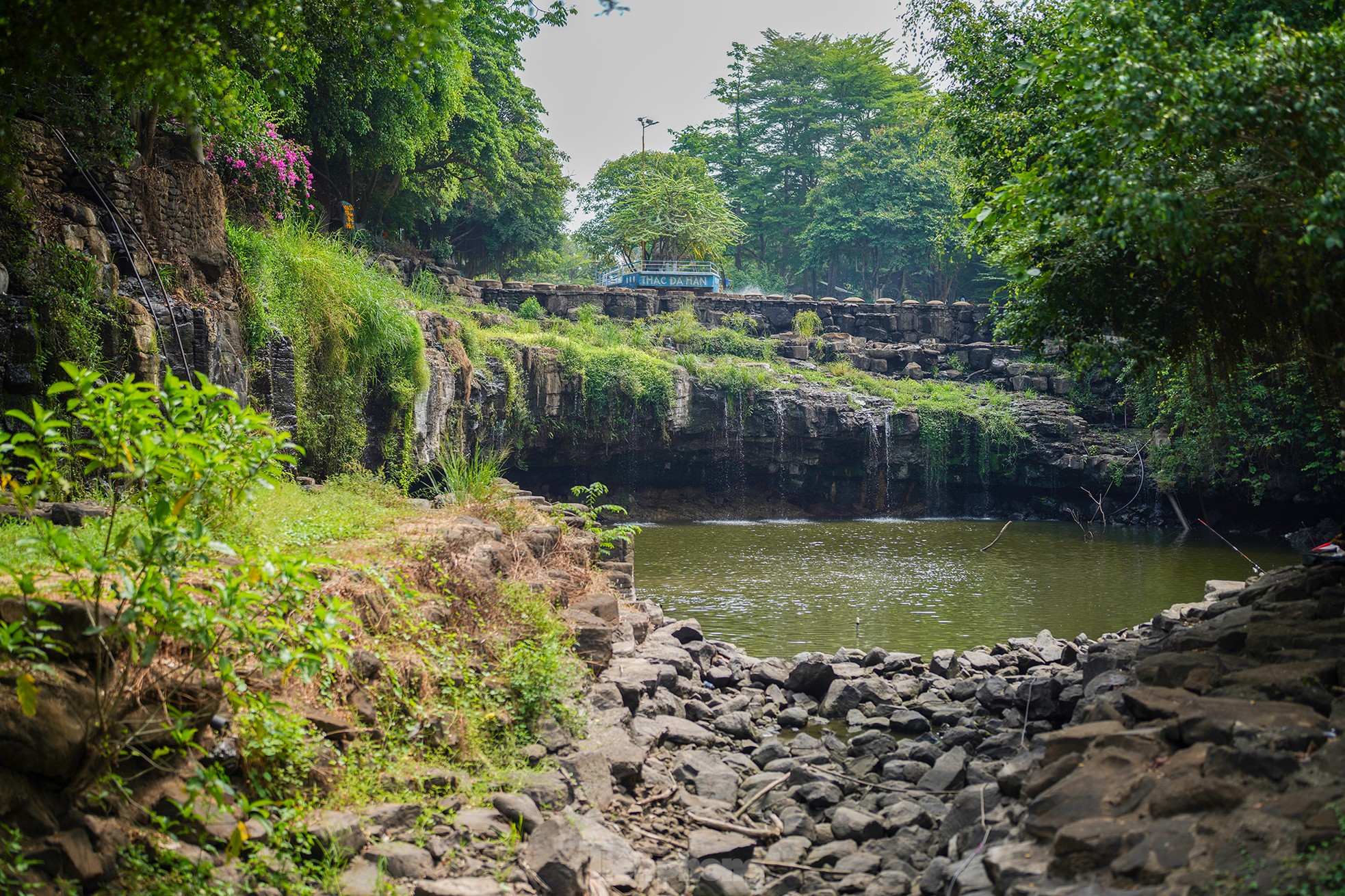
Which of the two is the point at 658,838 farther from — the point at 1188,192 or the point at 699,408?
the point at 699,408

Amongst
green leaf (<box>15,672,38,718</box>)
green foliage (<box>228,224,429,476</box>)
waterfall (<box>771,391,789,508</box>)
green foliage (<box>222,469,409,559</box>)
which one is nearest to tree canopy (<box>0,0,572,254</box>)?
green foliage (<box>228,224,429,476</box>)

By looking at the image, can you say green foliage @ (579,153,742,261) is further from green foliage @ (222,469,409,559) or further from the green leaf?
the green leaf

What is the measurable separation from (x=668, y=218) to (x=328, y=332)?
78.1ft

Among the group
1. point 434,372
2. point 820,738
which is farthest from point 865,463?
point 820,738

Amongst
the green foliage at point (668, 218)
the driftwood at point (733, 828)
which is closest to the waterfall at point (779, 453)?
the green foliage at point (668, 218)

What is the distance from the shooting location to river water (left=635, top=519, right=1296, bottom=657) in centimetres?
1158

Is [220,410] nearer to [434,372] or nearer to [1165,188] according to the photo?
[1165,188]

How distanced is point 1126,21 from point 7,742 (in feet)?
20.8

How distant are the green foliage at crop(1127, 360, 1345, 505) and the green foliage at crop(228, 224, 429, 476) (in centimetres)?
1146

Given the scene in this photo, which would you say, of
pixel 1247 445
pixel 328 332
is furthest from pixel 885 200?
pixel 328 332

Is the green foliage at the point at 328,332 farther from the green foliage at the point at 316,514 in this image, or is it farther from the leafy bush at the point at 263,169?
the green foliage at the point at 316,514

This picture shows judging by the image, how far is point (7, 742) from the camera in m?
3.24

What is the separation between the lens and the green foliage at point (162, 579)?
3.42 m

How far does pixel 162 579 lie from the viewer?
3484 mm
